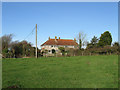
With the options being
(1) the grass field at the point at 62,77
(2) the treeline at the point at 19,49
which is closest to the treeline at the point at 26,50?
(2) the treeline at the point at 19,49

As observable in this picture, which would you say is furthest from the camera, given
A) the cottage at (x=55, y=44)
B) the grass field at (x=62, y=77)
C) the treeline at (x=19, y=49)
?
the cottage at (x=55, y=44)

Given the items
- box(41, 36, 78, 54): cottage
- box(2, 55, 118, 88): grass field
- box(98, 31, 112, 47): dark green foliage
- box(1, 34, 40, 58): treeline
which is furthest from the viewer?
box(41, 36, 78, 54): cottage

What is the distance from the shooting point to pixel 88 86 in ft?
16.9

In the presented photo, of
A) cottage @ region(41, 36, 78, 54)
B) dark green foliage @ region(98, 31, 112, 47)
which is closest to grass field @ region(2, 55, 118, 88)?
dark green foliage @ region(98, 31, 112, 47)

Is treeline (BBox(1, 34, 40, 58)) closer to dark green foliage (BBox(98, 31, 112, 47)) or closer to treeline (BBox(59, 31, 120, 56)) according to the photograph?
treeline (BBox(59, 31, 120, 56))

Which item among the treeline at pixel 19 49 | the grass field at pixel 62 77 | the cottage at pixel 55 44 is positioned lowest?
the grass field at pixel 62 77

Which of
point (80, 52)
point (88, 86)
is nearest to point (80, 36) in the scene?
point (80, 52)

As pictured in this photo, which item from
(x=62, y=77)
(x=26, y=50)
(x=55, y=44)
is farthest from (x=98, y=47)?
(x=62, y=77)

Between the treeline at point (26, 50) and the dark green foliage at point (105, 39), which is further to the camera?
the dark green foliage at point (105, 39)

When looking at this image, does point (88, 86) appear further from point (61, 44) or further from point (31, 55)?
point (61, 44)

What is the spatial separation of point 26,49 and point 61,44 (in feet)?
76.8

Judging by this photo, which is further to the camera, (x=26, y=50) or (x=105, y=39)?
(x=105, y=39)

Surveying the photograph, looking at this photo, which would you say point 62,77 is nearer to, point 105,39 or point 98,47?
point 98,47

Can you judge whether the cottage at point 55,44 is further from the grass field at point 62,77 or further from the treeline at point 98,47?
the grass field at point 62,77
